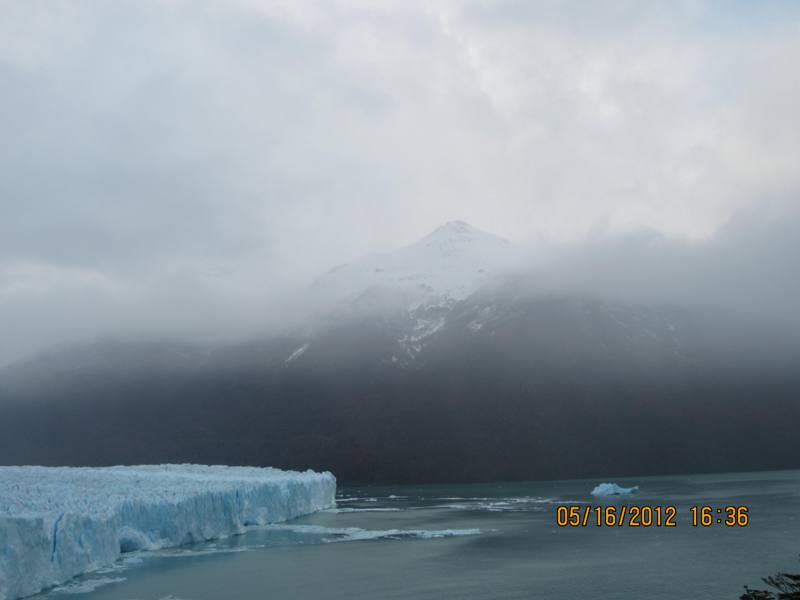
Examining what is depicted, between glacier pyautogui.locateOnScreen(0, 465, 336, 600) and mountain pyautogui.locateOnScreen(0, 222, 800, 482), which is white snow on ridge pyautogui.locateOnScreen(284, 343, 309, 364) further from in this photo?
glacier pyautogui.locateOnScreen(0, 465, 336, 600)

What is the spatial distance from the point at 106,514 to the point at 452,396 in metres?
111

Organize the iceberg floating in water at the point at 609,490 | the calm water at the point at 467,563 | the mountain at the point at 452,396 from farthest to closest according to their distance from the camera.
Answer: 1. the mountain at the point at 452,396
2. the iceberg floating in water at the point at 609,490
3. the calm water at the point at 467,563

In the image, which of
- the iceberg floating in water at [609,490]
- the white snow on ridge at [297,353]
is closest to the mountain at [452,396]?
the white snow on ridge at [297,353]

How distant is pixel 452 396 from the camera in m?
135

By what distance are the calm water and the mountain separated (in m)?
74.6

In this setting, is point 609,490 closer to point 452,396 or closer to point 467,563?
point 467,563

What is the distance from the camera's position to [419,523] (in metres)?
43.6

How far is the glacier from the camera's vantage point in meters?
21.1

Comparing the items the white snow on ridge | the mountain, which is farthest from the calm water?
the white snow on ridge

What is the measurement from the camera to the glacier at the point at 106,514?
21062 mm

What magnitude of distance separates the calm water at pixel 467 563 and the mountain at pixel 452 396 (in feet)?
245

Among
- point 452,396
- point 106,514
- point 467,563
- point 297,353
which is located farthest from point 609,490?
point 297,353

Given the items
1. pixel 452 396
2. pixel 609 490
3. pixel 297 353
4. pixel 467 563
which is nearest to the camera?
pixel 467 563

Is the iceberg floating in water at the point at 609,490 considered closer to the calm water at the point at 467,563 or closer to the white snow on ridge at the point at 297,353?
the calm water at the point at 467,563
